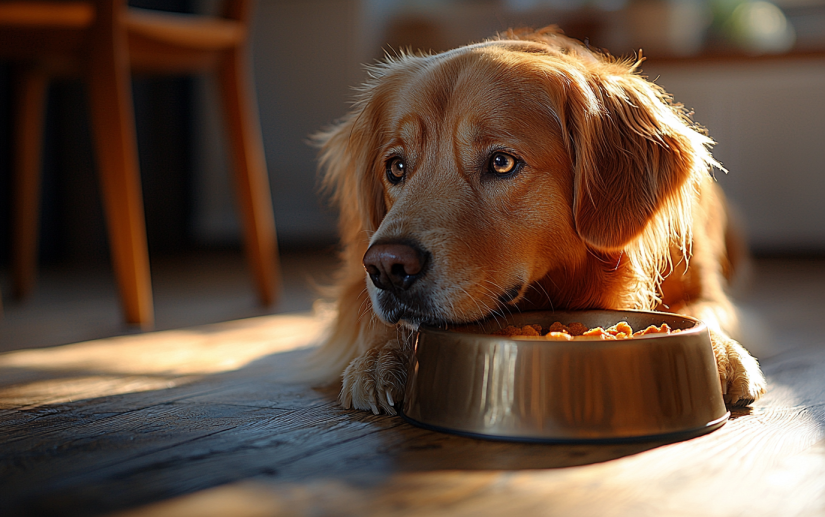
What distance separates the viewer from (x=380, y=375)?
1.45 meters

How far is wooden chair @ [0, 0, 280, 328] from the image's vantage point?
7.56 feet

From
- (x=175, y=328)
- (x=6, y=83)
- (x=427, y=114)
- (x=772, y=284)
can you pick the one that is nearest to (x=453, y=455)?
(x=427, y=114)

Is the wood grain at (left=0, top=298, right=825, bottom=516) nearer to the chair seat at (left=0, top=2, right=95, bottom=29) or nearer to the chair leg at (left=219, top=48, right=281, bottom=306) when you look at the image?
the chair seat at (left=0, top=2, right=95, bottom=29)

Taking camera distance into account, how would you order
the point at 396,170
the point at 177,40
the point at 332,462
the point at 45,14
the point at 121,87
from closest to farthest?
the point at 332,462, the point at 396,170, the point at 45,14, the point at 121,87, the point at 177,40

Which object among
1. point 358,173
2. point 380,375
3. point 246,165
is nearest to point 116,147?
point 246,165

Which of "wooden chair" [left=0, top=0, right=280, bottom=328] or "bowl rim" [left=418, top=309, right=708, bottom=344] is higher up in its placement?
"wooden chair" [left=0, top=0, right=280, bottom=328]

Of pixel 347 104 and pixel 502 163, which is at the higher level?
pixel 347 104

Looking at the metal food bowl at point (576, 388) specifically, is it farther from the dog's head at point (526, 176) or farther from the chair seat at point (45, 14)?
the chair seat at point (45, 14)

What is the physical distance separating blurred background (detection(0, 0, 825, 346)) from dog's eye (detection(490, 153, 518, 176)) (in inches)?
131

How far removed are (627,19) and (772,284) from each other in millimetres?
2459

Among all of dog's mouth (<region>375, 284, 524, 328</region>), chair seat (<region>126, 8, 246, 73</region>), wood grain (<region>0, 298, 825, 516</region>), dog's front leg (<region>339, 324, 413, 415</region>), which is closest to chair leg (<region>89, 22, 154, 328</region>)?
chair seat (<region>126, 8, 246, 73</region>)

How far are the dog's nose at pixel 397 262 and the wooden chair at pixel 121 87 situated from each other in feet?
4.23

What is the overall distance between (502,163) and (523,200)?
3.3 inches

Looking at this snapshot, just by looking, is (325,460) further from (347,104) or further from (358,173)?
(347,104)
